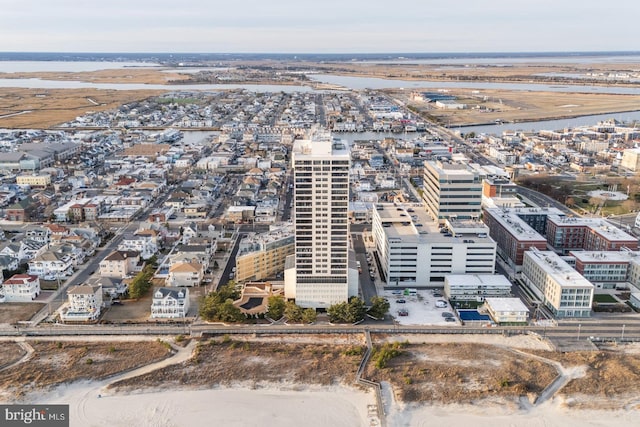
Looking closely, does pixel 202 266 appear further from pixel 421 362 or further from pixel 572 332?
pixel 572 332

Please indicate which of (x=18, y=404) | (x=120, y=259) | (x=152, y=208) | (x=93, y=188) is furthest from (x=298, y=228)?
(x=93, y=188)

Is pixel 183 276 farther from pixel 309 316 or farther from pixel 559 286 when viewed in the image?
pixel 559 286

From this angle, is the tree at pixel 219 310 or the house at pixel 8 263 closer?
the tree at pixel 219 310

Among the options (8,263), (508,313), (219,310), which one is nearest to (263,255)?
(219,310)

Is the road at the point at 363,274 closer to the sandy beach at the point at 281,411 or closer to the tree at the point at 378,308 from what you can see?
the tree at the point at 378,308

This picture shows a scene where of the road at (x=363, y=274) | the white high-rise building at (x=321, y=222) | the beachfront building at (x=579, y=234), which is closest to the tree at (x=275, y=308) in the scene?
the white high-rise building at (x=321, y=222)
